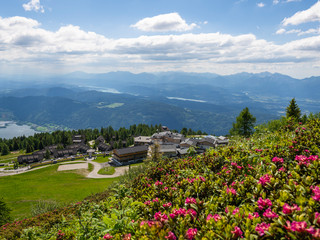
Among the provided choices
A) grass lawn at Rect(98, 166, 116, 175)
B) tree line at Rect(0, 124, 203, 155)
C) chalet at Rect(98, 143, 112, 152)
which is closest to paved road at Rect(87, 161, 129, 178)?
grass lawn at Rect(98, 166, 116, 175)

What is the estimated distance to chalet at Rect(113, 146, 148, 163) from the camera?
79.4 meters

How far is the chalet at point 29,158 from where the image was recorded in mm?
87500

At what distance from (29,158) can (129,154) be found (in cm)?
5048

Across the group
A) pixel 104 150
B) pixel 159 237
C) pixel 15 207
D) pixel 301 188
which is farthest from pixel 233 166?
pixel 104 150

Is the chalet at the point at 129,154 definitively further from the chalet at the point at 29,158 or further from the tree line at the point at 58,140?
the chalet at the point at 29,158

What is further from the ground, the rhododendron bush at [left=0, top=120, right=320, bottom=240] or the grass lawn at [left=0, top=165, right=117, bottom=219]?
the rhododendron bush at [left=0, top=120, right=320, bottom=240]

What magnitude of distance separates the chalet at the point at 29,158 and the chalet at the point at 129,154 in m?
41.1

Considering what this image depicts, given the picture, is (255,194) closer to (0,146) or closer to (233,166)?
(233,166)

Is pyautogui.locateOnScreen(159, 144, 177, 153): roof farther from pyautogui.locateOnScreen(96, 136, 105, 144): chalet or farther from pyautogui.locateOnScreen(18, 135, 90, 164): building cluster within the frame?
pyautogui.locateOnScreen(96, 136, 105, 144): chalet

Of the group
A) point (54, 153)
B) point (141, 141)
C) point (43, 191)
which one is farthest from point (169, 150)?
point (54, 153)

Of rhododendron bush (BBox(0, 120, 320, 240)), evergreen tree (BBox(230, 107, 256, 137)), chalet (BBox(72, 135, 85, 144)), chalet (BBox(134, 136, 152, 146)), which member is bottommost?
chalet (BBox(72, 135, 85, 144))

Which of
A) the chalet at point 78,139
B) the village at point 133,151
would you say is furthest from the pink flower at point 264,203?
the chalet at point 78,139

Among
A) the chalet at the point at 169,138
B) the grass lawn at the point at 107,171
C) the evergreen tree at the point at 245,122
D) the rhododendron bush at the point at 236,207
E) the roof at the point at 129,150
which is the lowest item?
the grass lawn at the point at 107,171

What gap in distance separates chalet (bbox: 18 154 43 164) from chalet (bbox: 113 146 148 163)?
4111 centimetres
